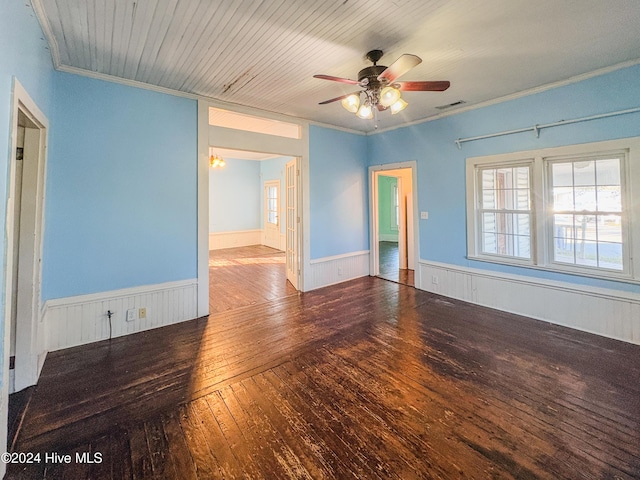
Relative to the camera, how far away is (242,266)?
6.82m

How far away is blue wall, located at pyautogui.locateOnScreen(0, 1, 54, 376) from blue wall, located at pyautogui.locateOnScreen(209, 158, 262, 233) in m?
6.98

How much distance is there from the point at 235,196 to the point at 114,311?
22.0 feet

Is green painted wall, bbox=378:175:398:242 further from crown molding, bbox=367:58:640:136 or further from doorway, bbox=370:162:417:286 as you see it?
crown molding, bbox=367:58:640:136

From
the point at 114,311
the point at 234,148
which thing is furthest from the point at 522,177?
the point at 114,311

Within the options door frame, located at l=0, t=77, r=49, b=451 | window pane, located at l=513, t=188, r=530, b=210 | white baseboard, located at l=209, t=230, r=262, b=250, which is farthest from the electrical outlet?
white baseboard, located at l=209, t=230, r=262, b=250

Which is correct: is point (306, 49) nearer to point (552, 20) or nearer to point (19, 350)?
point (552, 20)

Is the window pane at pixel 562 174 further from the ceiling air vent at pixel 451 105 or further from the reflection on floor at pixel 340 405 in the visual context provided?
the reflection on floor at pixel 340 405

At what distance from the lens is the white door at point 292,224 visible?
5055mm

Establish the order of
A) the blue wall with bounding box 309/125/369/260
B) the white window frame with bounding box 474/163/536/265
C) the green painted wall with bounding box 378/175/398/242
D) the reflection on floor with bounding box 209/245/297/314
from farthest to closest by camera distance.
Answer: the green painted wall with bounding box 378/175/398/242 < the blue wall with bounding box 309/125/369/260 < the reflection on floor with bounding box 209/245/297/314 < the white window frame with bounding box 474/163/536/265

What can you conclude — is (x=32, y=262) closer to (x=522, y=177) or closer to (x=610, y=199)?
(x=522, y=177)

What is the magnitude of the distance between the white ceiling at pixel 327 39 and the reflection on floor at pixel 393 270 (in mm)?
3301

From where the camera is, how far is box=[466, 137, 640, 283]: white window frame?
9.77ft

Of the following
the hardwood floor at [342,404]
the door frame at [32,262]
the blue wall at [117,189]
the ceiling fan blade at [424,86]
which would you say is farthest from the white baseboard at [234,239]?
the ceiling fan blade at [424,86]

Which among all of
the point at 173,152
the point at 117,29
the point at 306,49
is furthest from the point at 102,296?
the point at 306,49
